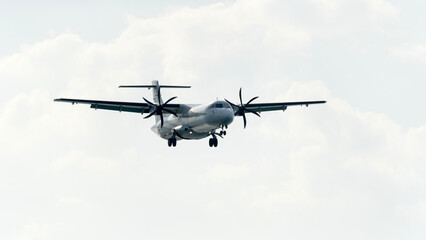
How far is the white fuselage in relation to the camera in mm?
61062

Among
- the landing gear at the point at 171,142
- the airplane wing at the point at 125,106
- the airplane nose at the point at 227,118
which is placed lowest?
the airplane nose at the point at 227,118

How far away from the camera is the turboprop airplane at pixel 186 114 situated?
6144cm

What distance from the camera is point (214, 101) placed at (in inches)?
2442

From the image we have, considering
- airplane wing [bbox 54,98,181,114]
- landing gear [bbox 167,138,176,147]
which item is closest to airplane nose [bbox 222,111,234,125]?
airplane wing [bbox 54,98,181,114]

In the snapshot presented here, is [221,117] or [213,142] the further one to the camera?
[213,142]

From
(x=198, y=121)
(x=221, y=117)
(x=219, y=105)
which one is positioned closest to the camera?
(x=221, y=117)

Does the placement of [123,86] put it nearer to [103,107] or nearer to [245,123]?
[103,107]

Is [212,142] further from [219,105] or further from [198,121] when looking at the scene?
[219,105]

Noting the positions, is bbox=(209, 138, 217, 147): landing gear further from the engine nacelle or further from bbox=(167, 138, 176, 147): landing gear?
bbox=(167, 138, 176, 147): landing gear

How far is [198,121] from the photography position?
207 ft

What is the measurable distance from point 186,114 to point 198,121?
2.63 meters

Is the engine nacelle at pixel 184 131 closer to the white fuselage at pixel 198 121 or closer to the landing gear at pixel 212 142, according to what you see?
the white fuselage at pixel 198 121

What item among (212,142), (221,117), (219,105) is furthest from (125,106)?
(221,117)

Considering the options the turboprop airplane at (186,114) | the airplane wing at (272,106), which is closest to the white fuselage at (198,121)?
the turboprop airplane at (186,114)
